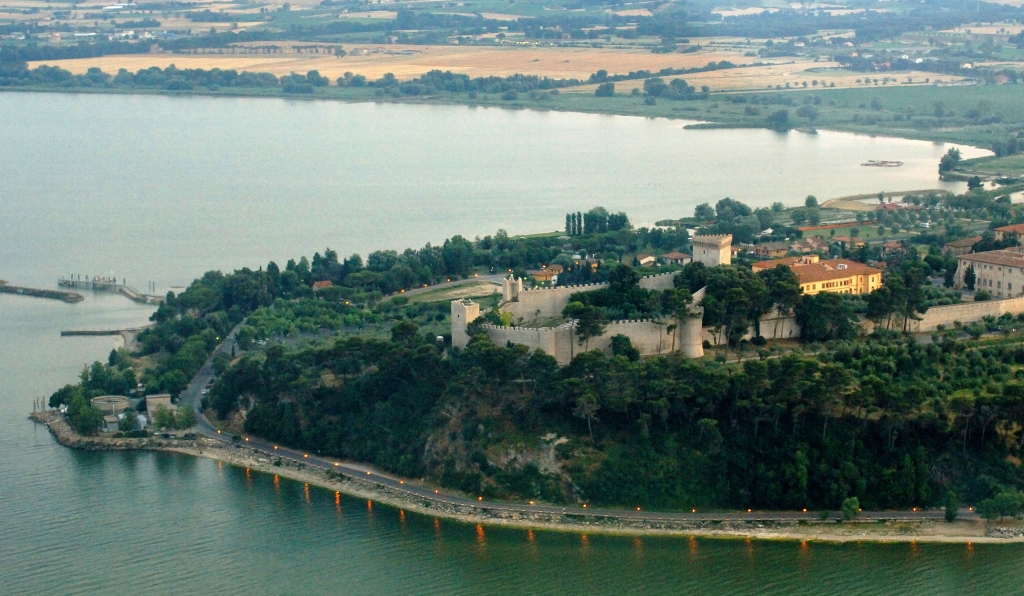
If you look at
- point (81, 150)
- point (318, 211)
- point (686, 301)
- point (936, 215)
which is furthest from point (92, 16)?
point (686, 301)

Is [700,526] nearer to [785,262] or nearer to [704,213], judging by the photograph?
[785,262]

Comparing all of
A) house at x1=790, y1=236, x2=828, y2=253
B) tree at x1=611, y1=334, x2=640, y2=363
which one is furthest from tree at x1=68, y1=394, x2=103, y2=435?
house at x1=790, y1=236, x2=828, y2=253

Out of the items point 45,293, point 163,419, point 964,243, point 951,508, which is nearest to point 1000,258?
point 964,243

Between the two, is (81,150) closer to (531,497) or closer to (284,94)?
(284,94)

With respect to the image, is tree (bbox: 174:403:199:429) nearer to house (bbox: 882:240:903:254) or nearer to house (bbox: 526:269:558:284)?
house (bbox: 526:269:558:284)

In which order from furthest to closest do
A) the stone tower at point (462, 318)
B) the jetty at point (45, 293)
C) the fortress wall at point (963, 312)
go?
the jetty at point (45, 293) → the fortress wall at point (963, 312) → the stone tower at point (462, 318)

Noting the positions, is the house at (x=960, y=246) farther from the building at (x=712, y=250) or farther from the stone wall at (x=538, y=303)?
the stone wall at (x=538, y=303)

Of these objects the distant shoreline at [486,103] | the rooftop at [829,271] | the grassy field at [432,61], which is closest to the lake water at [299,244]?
the distant shoreline at [486,103]
